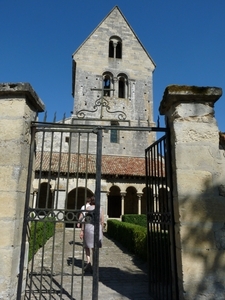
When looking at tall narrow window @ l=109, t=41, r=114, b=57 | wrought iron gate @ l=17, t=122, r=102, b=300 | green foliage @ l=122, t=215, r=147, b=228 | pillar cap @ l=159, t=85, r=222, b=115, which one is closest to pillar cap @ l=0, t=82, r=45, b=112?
wrought iron gate @ l=17, t=122, r=102, b=300

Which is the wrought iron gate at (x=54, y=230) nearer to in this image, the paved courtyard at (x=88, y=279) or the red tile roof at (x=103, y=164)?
the paved courtyard at (x=88, y=279)

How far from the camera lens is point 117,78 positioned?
24.8 meters

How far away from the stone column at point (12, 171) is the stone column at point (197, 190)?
2.06 metres

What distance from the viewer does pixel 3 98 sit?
11.7 feet

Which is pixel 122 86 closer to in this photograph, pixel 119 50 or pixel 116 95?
pixel 116 95

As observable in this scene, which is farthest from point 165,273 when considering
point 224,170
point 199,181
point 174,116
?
point 174,116

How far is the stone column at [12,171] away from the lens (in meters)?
3.16

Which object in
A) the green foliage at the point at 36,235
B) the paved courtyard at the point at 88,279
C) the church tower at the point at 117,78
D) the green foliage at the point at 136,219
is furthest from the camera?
the church tower at the point at 117,78

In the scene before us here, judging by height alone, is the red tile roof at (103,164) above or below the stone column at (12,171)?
above

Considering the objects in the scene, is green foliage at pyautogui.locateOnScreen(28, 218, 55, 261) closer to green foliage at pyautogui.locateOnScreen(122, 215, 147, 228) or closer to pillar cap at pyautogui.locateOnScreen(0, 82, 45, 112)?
pillar cap at pyautogui.locateOnScreen(0, 82, 45, 112)

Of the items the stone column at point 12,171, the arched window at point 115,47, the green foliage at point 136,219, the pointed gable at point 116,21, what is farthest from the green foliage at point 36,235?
the pointed gable at point 116,21

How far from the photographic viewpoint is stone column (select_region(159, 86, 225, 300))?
125 inches

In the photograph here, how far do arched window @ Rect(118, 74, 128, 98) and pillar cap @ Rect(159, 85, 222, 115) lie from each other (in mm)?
21317

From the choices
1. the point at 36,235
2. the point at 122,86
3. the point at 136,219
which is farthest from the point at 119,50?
the point at 36,235
